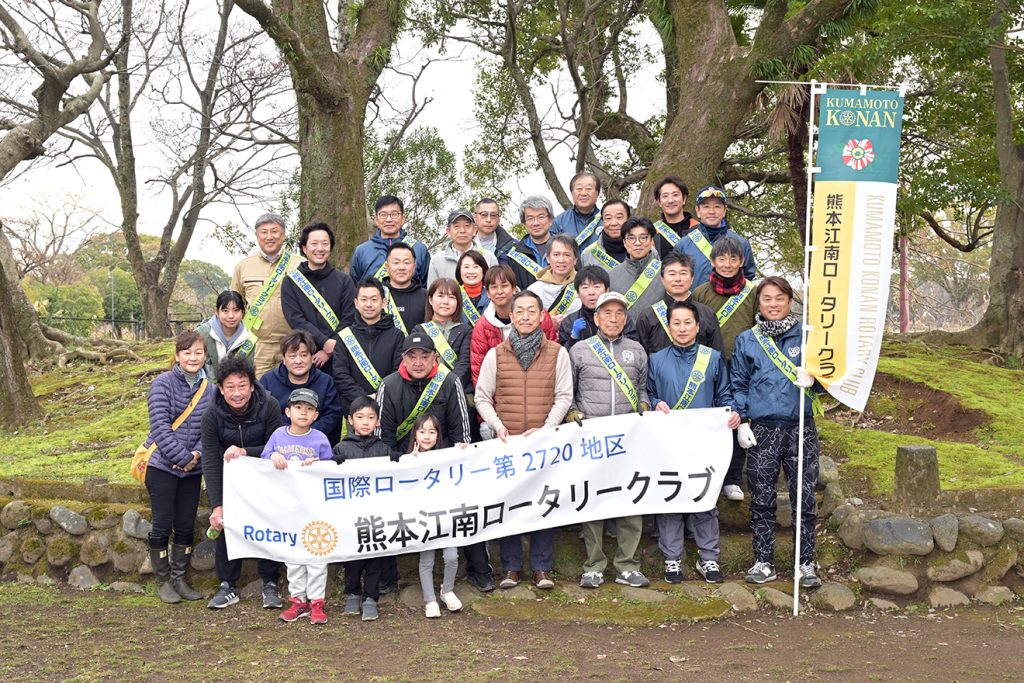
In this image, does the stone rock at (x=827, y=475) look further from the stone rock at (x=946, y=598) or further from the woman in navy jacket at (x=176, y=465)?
the woman in navy jacket at (x=176, y=465)

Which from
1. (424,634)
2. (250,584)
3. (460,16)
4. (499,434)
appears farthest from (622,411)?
(460,16)

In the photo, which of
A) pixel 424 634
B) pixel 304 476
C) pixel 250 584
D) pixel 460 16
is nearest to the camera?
pixel 424 634

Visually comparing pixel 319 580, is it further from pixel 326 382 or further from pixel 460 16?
Answer: pixel 460 16

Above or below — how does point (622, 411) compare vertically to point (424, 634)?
above

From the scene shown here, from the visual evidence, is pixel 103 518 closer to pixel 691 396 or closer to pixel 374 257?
pixel 374 257

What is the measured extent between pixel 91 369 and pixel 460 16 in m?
8.79

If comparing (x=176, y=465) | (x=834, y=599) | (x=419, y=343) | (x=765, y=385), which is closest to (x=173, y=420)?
(x=176, y=465)

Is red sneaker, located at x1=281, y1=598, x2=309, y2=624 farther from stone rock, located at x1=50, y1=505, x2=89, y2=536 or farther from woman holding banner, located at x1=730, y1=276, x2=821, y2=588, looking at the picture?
woman holding banner, located at x1=730, y1=276, x2=821, y2=588

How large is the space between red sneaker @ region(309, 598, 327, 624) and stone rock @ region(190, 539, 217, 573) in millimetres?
1050

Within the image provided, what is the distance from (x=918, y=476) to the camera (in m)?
6.11

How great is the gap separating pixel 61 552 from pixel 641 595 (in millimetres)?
4318

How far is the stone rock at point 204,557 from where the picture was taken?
244 inches

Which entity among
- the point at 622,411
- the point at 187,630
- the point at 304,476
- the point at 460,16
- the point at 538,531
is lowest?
the point at 187,630

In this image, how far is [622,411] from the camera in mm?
5965
